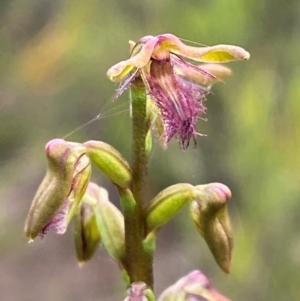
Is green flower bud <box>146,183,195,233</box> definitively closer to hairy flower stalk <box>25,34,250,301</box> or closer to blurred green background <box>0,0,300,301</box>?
hairy flower stalk <box>25,34,250,301</box>

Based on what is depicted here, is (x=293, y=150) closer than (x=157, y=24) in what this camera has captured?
Yes

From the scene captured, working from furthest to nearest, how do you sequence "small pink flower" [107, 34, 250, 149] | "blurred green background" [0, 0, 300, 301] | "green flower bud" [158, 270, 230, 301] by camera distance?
"blurred green background" [0, 0, 300, 301] → "green flower bud" [158, 270, 230, 301] → "small pink flower" [107, 34, 250, 149]

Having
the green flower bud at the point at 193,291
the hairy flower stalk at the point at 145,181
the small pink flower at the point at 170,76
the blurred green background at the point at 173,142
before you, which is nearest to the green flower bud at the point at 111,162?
the hairy flower stalk at the point at 145,181

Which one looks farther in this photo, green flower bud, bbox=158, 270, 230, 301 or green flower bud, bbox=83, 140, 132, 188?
green flower bud, bbox=158, 270, 230, 301

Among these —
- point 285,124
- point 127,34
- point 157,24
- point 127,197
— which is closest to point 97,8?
point 127,34

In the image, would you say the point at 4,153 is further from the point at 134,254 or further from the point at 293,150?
the point at 134,254

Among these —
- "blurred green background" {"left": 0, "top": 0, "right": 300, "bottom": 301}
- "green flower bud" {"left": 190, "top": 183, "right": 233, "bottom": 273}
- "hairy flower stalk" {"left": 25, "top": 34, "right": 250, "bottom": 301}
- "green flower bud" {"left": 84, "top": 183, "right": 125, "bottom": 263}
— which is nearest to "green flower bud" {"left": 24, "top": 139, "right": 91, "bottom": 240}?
"hairy flower stalk" {"left": 25, "top": 34, "right": 250, "bottom": 301}
